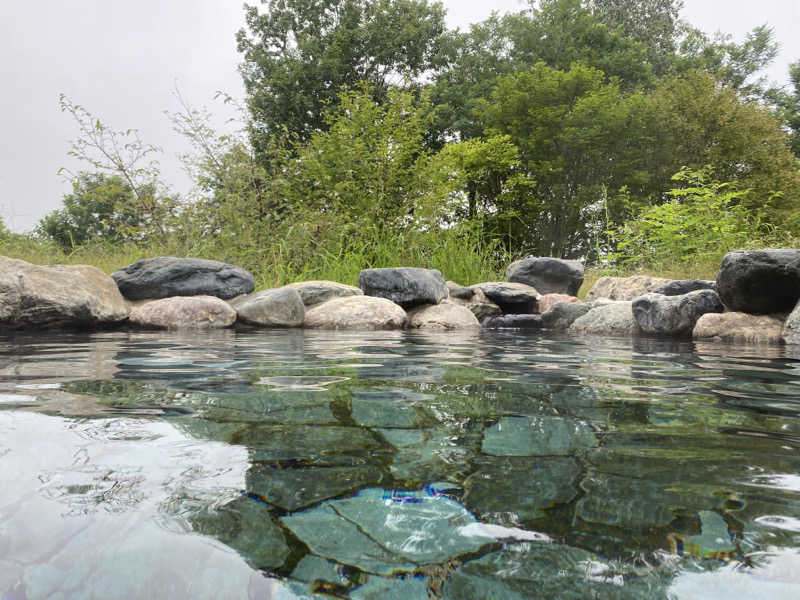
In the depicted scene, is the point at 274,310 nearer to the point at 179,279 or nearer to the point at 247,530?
the point at 179,279

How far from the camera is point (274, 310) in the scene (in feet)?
19.3

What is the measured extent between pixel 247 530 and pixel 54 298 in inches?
211

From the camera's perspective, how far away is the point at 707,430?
1313mm

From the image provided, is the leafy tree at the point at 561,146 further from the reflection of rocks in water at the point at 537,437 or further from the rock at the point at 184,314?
the reflection of rocks in water at the point at 537,437

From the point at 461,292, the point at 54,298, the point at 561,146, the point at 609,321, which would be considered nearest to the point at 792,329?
the point at 609,321

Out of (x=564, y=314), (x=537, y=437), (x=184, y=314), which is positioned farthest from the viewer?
(x=564, y=314)

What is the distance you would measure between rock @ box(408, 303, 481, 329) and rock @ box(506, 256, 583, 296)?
11.5 ft

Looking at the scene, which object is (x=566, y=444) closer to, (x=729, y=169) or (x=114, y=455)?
(x=114, y=455)

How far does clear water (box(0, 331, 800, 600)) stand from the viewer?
62 cm

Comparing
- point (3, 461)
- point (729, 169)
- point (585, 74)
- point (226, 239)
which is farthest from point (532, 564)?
point (729, 169)

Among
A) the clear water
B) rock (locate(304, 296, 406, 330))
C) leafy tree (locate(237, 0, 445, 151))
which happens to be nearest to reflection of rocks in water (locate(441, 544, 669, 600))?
the clear water

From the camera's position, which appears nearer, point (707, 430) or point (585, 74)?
point (707, 430)

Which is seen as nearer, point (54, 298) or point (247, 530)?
point (247, 530)

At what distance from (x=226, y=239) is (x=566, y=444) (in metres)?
8.14
